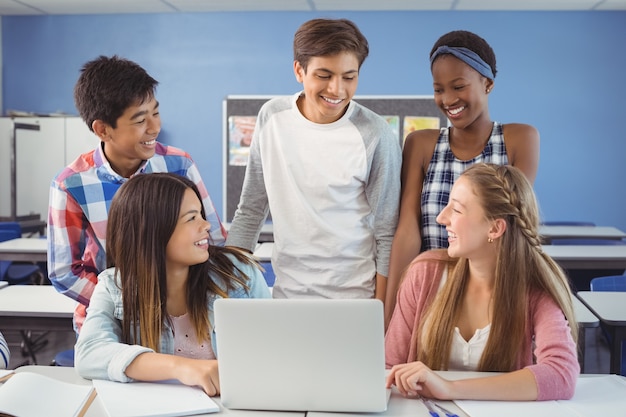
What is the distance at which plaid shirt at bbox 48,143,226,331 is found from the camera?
1869 millimetres

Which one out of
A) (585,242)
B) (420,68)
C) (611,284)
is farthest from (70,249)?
(420,68)

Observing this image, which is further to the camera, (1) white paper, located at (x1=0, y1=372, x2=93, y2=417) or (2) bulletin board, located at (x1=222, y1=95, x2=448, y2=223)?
(2) bulletin board, located at (x1=222, y1=95, x2=448, y2=223)

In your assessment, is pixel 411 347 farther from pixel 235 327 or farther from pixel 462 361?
pixel 235 327

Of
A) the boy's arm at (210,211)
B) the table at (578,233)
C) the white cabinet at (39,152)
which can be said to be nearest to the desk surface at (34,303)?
the boy's arm at (210,211)

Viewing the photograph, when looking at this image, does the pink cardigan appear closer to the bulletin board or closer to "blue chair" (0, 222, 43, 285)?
"blue chair" (0, 222, 43, 285)

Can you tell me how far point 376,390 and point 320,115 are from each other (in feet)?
2.91

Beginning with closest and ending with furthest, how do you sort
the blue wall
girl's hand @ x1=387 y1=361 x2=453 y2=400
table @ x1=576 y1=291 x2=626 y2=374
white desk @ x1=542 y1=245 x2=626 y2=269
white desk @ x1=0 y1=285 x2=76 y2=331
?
girl's hand @ x1=387 y1=361 x2=453 y2=400 → table @ x1=576 y1=291 x2=626 y2=374 → white desk @ x1=0 y1=285 x2=76 y2=331 → white desk @ x1=542 y1=245 x2=626 y2=269 → the blue wall

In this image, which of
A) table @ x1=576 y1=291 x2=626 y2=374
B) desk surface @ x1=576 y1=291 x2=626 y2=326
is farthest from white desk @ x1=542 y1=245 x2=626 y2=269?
table @ x1=576 y1=291 x2=626 y2=374

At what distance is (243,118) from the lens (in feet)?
20.1

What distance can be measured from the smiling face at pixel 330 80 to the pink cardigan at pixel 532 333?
1.54 ft

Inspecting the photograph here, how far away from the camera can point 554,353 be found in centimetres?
145

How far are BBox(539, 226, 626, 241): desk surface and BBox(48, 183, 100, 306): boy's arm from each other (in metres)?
3.44

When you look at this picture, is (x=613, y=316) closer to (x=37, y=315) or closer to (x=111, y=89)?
(x=111, y=89)

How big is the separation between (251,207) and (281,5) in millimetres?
4423
